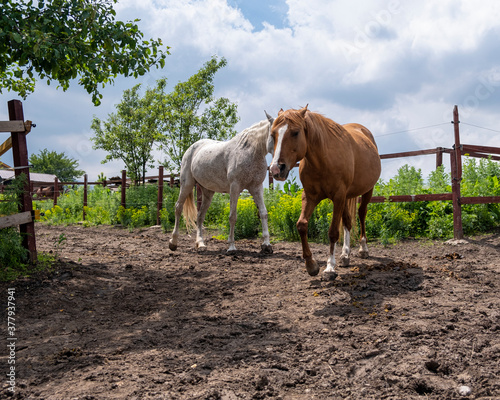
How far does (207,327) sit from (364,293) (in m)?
1.61

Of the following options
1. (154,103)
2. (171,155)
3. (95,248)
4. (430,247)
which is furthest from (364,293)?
(154,103)

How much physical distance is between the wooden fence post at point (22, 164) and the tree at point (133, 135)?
10.6 meters

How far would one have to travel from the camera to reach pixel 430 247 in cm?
664

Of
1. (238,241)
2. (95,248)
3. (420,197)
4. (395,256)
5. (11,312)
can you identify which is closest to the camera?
(11,312)

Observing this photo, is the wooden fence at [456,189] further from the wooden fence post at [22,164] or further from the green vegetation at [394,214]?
the wooden fence post at [22,164]

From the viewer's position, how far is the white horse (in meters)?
6.90

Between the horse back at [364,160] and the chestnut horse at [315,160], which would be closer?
the chestnut horse at [315,160]

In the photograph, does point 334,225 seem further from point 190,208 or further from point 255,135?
point 190,208

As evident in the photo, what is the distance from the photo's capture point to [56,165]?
5603 cm

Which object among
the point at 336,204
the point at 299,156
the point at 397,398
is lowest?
the point at 397,398

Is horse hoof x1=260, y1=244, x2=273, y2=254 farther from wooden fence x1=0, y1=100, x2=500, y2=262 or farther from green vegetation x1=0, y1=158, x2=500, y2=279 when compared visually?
wooden fence x1=0, y1=100, x2=500, y2=262

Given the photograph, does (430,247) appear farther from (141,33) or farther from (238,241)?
(141,33)

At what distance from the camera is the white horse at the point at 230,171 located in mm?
6898

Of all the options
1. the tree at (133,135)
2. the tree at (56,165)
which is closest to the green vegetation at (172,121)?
the tree at (133,135)
